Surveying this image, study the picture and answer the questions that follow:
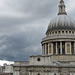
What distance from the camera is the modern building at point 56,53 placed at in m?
68.1

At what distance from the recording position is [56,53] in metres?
76.4

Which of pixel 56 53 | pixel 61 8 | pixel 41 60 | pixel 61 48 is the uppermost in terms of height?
pixel 61 8

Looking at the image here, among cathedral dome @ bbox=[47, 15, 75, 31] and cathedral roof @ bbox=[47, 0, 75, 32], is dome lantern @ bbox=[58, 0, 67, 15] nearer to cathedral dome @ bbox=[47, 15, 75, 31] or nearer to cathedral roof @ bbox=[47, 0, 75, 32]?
cathedral roof @ bbox=[47, 0, 75, 32]

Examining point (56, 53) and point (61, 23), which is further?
point (61, 23)

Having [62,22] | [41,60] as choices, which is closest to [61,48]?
[62,22]

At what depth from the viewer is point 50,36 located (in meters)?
79.9

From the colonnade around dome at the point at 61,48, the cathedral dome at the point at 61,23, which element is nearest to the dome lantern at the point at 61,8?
the cathedral dome at the point at 61,23

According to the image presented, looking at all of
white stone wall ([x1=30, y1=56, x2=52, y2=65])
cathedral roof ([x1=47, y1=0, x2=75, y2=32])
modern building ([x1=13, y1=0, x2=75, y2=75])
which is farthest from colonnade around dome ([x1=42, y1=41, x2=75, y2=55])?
white stone wall ([x1=30, y1=56, x2=52, y2=65])

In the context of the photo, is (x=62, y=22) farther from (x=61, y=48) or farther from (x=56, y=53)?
(x=56, y=53)

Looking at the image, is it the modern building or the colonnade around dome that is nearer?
the modern building

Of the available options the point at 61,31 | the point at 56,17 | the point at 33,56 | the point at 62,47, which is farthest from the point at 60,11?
the point at 33,56

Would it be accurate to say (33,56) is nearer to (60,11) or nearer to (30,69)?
(30,69)

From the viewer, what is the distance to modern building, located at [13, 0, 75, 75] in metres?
68.1

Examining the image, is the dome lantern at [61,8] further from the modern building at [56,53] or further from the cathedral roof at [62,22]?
the cathedral roof at [62,22]
